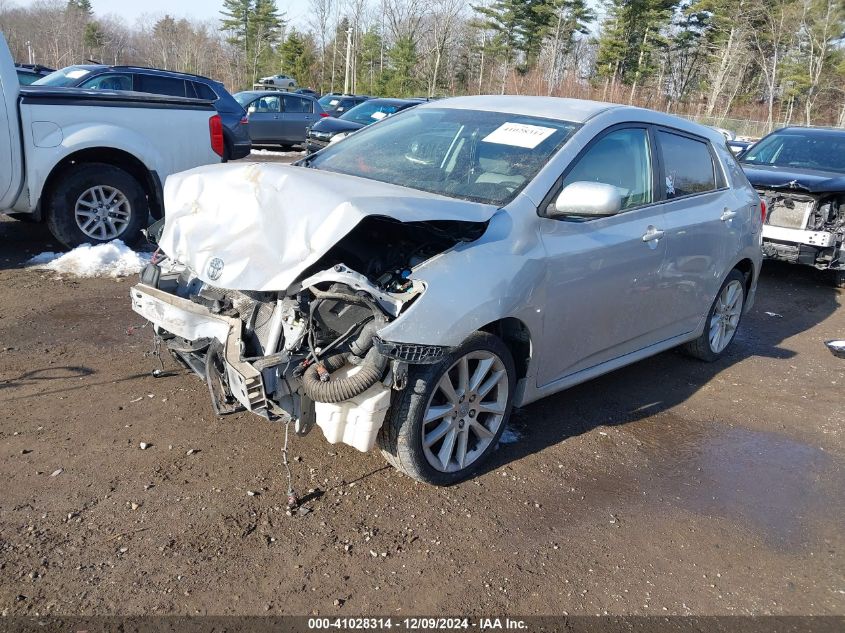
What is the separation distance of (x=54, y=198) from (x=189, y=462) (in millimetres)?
4358

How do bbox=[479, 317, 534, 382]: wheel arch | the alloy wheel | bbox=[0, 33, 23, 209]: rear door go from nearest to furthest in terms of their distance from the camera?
the alloy wheel < bbox=[479, 317, 534, 382]: wheel arch < bbox=[0, 33, 23, 209]: rear door

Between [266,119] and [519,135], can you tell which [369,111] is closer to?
[266,119]

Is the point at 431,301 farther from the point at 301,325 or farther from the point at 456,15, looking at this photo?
the point at 456,15

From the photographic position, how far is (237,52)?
64.9m

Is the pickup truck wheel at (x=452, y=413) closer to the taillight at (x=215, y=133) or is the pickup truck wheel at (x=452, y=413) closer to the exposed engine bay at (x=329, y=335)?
the exposed engine bay at (x=329, y=335)

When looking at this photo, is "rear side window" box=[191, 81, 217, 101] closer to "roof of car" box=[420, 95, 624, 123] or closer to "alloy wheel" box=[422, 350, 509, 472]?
"roof of car" box=[420, 95, 624, 123]

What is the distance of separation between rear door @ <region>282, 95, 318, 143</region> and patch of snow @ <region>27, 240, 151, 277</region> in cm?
1243

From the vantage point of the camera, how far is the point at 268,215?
3285mm

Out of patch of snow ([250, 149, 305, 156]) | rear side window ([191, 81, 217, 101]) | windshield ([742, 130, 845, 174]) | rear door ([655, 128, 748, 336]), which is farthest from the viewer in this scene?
patch of snow ([250, 149, 305, 156])

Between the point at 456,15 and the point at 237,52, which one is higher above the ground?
the point at 456,15

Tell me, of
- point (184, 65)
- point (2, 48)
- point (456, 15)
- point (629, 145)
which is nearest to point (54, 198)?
point (2, 48)

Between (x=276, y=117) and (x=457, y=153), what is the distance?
15.5 m

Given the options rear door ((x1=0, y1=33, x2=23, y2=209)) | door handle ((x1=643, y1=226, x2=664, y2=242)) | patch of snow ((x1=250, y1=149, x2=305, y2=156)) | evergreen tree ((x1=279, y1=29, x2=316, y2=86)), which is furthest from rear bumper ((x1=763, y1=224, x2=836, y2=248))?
evergreen tree ((x1=279, y1=29, x2=316, y2=86))

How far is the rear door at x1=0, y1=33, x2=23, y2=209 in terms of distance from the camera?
6352mm
